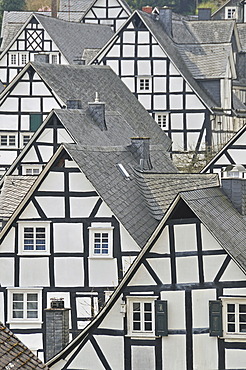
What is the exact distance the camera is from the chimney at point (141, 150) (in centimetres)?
4159

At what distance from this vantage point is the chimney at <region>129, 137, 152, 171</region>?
136 feet

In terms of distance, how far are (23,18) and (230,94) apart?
2991cm

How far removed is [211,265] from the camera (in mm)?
30094

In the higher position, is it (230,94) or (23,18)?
(23,18)

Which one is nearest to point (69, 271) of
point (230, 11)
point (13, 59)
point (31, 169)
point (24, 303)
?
point (24, 303)

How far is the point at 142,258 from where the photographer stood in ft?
99.1

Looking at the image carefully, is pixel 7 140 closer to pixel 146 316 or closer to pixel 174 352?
pixel 146 316

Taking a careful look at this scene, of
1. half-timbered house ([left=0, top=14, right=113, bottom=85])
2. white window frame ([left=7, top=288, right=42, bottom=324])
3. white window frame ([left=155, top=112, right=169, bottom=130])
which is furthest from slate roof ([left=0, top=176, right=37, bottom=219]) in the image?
half-timbered house ([left=0, top=14, right=113, bottom=85])

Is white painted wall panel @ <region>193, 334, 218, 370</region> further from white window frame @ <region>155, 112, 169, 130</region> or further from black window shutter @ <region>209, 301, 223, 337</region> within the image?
white window frame @ <region>155, 112, 169, 130</region>

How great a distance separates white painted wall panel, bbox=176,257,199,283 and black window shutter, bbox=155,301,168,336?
1.70 feet

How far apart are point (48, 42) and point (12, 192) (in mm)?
39466

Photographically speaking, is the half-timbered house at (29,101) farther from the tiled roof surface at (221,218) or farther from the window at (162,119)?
the tiled roof surface at (221,218)

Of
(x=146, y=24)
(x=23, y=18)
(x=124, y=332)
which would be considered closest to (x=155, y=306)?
(x=124, y=332)

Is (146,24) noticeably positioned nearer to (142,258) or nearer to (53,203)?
(53,203)
